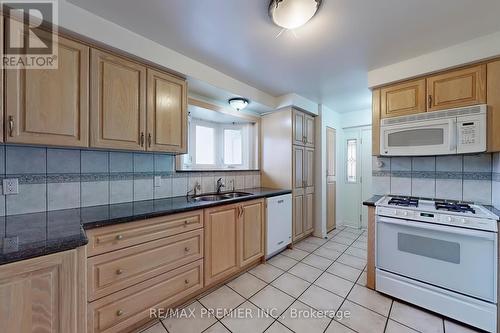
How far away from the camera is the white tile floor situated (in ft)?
5.12

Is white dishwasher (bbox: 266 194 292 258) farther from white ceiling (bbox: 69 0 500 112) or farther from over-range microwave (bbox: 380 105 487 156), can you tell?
white ceiling (bbox: 69 0 500 112)

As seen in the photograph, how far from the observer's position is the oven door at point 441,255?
1511 mm

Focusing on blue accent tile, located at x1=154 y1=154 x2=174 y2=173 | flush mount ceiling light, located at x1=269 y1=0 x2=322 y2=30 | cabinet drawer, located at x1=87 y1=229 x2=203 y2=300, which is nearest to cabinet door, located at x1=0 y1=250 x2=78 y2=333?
cabinet drawer, located at x1=87 y1=229 x2=203 y2=300

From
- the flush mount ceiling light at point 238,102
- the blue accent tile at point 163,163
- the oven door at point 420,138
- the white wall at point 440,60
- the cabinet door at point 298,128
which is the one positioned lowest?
the blue accent tile at point 163,163

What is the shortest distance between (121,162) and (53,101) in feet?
2.34

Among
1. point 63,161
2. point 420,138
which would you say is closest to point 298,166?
point 420,138

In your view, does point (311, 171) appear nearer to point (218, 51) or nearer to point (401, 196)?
point (401, 196)

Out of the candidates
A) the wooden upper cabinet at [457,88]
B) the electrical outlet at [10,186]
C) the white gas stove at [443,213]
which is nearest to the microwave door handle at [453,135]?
the wooden upper cabinet at [457,88]

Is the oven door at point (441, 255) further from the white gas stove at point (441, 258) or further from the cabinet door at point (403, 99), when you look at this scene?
the cabinet door at point (403, 99)

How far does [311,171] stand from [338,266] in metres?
1.54

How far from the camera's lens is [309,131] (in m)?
3.48

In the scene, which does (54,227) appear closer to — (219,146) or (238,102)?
(238,102)

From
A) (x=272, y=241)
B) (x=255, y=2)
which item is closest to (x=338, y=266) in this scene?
(x=272, y=241)

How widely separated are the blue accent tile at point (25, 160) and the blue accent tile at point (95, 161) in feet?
0.80
